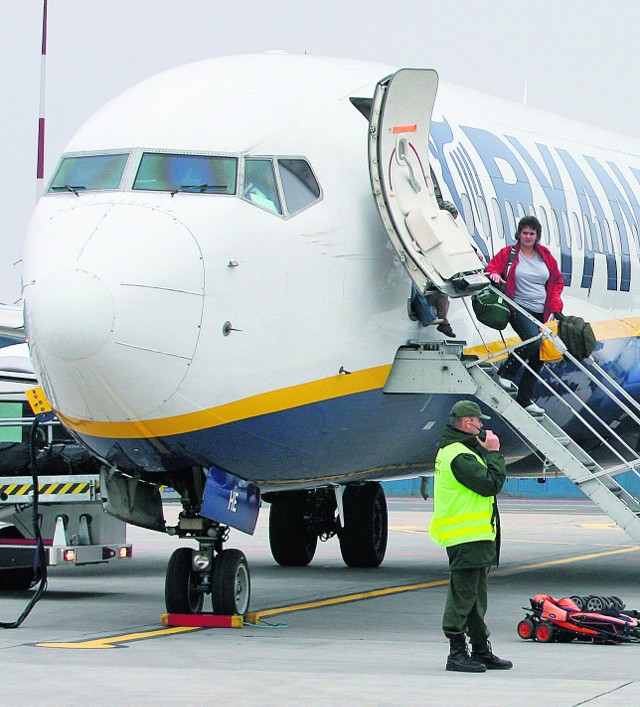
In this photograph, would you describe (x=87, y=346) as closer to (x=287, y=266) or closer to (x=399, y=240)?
(x=287, y=266)

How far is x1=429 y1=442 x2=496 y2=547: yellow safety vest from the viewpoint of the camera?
36.9 ft

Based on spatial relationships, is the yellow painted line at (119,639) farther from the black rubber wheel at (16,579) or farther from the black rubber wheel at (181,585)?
the black rubber wheel at (16,579)

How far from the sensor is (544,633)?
1274 cm

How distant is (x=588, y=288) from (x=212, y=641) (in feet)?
22.4

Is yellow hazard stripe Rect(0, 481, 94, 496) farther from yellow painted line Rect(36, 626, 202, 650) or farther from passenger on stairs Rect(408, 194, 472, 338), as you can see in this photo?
passenger on stairs Rect(408, 194, 472, 338)

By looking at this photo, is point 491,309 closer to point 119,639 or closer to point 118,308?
point 118,308

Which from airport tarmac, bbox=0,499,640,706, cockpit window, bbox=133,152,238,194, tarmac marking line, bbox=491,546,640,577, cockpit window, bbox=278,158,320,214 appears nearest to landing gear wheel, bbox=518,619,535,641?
airport tarmac, bbox=0,499,640,706

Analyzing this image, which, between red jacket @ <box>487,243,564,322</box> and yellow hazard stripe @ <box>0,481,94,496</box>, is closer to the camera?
red jacket @ <box>487,243,564,322</box>

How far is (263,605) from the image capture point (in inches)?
628

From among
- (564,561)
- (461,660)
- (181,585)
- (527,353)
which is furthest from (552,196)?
(564,561)

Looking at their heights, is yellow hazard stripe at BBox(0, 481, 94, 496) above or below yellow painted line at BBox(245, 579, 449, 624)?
above

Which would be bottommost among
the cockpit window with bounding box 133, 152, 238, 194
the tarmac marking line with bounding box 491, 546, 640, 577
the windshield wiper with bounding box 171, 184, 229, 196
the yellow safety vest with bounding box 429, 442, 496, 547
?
the tarmac marking line with bounding box 491, 546, 640, 577

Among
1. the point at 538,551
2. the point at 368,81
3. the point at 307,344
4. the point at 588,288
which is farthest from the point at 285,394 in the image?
the point at 538,551

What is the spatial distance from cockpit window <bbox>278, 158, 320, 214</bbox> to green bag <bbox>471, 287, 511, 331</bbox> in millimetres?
1914
